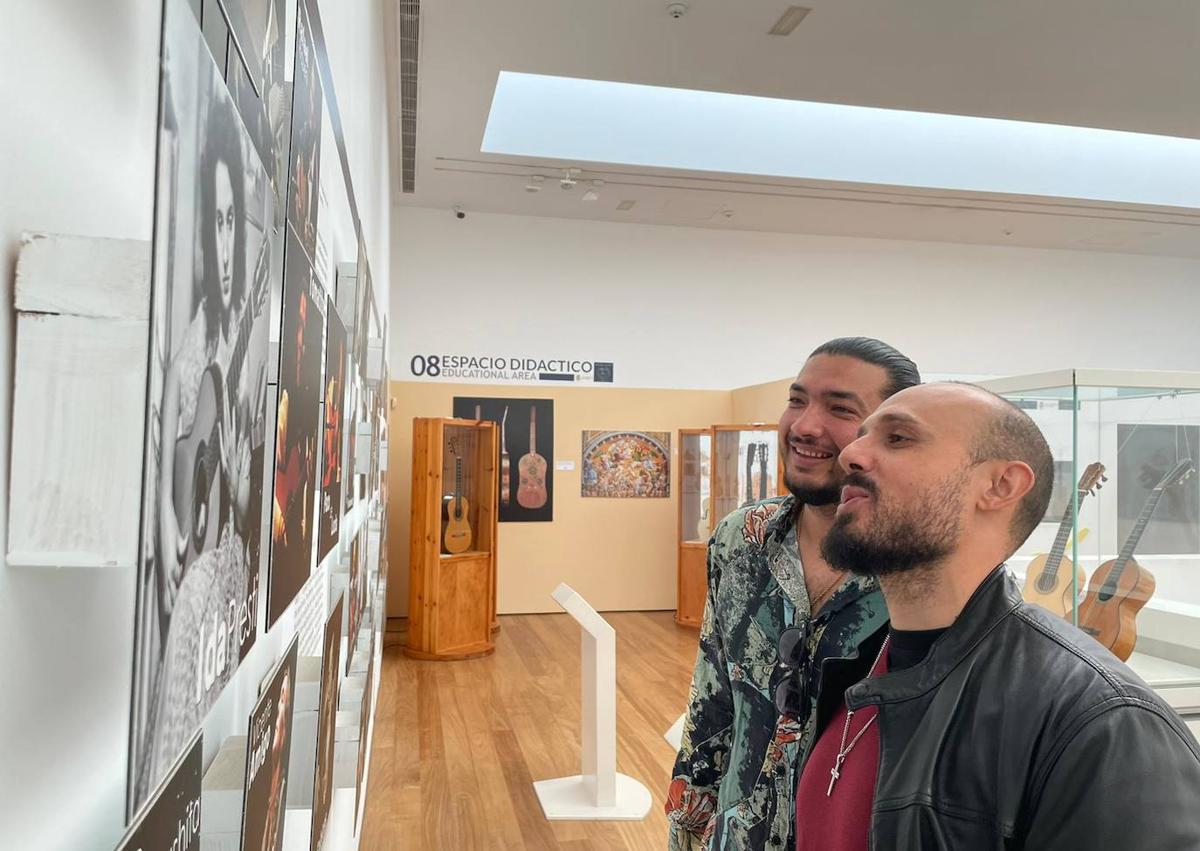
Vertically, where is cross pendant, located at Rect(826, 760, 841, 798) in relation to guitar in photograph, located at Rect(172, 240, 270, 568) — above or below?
below

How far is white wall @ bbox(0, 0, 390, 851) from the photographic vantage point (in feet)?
1.05

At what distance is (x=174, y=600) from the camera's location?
472mm

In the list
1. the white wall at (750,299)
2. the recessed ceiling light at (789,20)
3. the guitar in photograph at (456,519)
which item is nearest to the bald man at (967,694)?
the recessed ceiling light at (789,20)

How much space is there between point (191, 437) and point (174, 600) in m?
0.09

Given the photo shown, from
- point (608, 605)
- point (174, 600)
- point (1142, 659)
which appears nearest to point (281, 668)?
point (174, 600)

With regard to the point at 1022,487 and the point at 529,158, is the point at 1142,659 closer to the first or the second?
the point at 1022,487

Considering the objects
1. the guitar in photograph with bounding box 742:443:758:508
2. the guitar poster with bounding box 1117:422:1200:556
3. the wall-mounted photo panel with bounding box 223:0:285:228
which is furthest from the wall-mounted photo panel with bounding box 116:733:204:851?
the guitar in photograph with bounding box 742:443:758:508

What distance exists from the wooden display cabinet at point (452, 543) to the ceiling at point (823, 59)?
9.01 ft

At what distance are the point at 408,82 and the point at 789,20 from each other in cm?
280

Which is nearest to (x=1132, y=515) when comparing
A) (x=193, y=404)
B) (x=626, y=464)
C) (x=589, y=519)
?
(x=193, y=404)

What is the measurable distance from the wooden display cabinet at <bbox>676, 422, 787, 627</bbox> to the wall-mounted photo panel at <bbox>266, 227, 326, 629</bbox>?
779cm

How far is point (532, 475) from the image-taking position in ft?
33.3

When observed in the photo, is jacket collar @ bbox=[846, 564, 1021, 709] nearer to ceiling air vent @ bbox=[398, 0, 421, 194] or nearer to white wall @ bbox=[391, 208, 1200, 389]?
ceiling air vent @ bbox=[398, 0, 421, 194]

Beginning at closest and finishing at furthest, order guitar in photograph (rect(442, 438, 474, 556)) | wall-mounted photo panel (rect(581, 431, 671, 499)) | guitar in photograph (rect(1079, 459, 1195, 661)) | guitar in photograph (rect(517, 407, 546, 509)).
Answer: guitar in photograph (rect(1079, 459, 1195, 661)) < guitar in photograph (rect(442, 438, 474, 556)) < guitar in photograph (rect(517, 407, 546, 509)) < wall-mounted photo panel (rect(581, 431, 671, 499))
